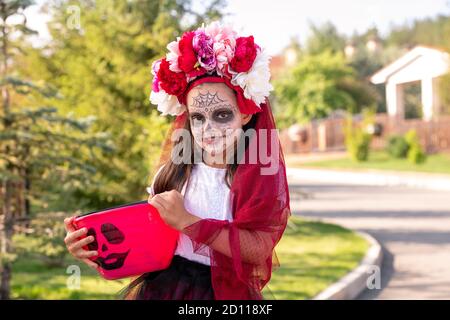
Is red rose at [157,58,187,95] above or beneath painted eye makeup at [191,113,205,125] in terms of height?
above

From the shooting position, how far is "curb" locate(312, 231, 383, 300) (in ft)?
20.4

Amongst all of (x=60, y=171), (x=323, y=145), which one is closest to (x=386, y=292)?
(x=60, y=171)

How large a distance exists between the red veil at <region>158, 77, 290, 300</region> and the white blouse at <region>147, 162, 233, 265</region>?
0.21ft

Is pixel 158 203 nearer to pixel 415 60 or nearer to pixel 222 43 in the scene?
pixel 222 43

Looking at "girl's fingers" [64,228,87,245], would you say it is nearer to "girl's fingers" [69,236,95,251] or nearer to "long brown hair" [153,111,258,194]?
"girl's fingers" [69,236,95,251]

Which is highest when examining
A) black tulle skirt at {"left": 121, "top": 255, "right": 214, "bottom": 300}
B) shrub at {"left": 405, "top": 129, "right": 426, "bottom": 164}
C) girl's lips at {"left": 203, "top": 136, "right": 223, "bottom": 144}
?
girl's lips at {"left": 203, "top": 136, "right": 223, "bottom": 144}

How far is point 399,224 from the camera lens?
10875 millimetres

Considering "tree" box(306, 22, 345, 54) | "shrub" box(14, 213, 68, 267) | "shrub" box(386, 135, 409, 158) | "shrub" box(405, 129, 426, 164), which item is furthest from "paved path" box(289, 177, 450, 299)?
"tree" box(306, 22, 345, 54)

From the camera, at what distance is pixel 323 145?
111 ft

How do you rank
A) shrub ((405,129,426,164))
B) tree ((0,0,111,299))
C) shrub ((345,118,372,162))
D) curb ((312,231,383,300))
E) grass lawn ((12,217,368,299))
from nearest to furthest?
→ tree ((0,0,111,299))
curb ((312,231,383,300))
grass lawn ((12,217,368,299))
shrub ((405,129,426,164))
shrub ((345,118,372,162))

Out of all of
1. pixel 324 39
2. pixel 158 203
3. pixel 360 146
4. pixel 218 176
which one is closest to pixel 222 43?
pixel 218 176

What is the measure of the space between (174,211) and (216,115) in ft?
1.33

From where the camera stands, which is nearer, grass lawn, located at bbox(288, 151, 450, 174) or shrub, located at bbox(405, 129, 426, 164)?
grass lawn, located at bbox(288, 151, 450, 174)
